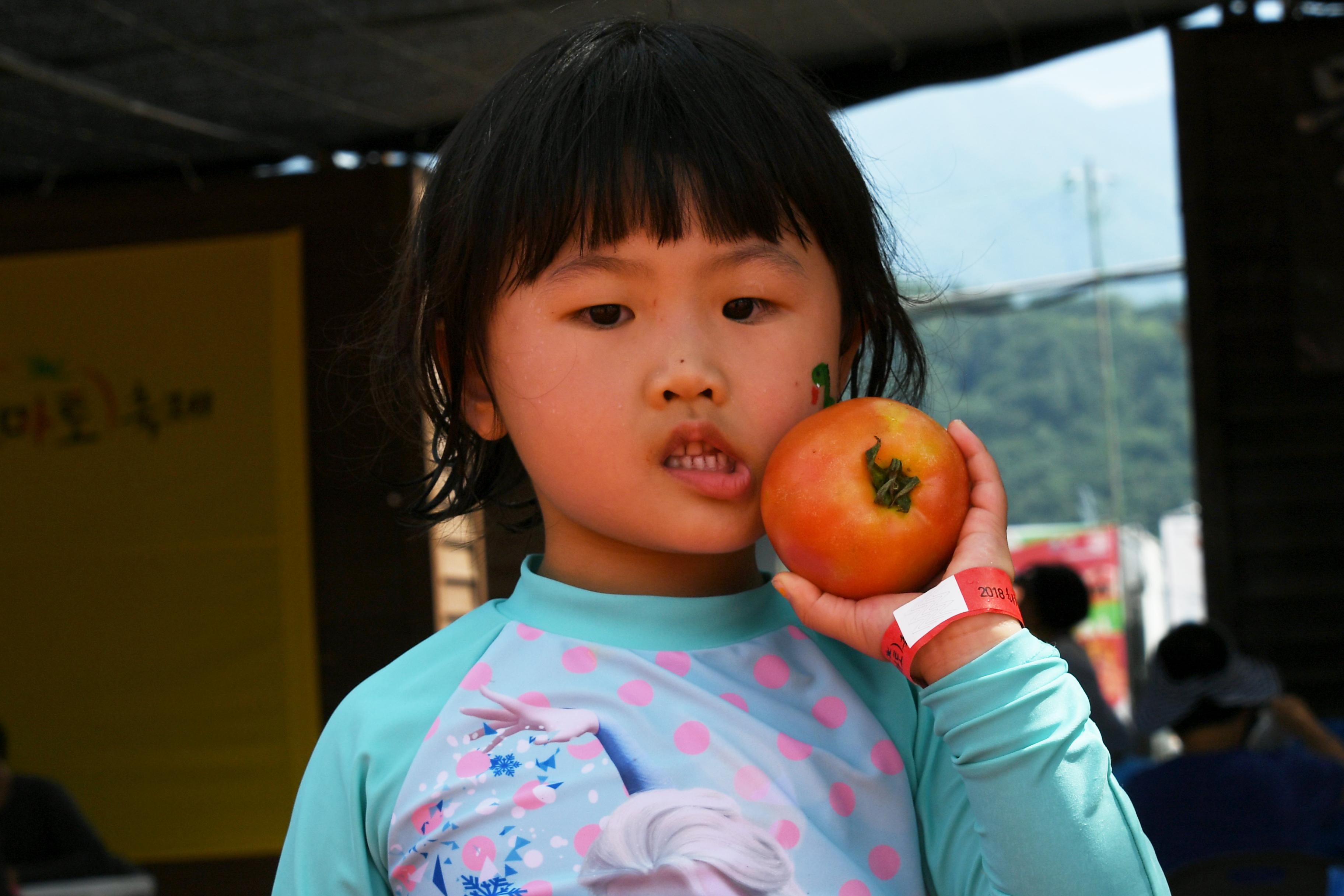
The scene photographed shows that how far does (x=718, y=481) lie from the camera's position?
3.63 feet

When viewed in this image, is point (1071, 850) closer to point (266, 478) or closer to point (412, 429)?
point (412, 429)

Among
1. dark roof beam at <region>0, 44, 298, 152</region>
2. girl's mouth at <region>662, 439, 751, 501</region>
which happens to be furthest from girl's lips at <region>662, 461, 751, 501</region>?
dark roof beam at <region>0, 44, 298, 152</region>

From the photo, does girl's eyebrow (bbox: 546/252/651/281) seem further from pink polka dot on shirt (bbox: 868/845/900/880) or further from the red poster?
the red poster

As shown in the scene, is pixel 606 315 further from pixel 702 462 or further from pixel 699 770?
pixel 699 770

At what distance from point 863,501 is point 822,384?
146 mm

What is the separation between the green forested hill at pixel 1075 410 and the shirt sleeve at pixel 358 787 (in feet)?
23.6

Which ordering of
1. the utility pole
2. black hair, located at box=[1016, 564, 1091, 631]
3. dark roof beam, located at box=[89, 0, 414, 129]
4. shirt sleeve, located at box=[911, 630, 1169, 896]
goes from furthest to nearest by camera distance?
the utility pole < black hair, located at box=[1016, 564, 1091, 631] < dark roof beam, located at box=[89, 0, 414, 129] < shirt sleeve, located at box=[911, 630, 1169, 896]

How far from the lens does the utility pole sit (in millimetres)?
6312

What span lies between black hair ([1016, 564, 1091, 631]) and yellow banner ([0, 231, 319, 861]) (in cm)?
262

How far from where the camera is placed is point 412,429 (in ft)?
5.33

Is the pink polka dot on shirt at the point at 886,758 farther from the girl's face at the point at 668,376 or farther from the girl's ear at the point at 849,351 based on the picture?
the girl's ear at the point at 849,351

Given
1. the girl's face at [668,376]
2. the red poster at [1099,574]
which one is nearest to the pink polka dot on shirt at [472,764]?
the girl's face at [668,376]

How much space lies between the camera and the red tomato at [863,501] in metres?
1.04

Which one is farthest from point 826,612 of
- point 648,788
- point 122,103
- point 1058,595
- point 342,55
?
point 1058,595
